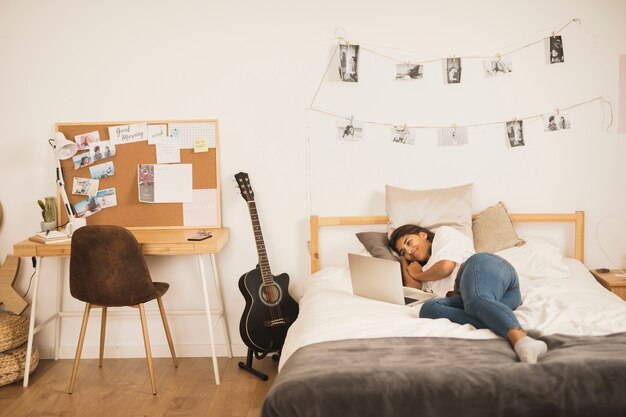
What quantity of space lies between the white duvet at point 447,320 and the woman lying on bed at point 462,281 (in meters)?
0.07

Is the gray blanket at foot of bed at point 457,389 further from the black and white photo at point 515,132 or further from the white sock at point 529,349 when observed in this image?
the black and white photo at point 515,132

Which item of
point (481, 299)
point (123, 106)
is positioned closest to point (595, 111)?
point (481, 299)

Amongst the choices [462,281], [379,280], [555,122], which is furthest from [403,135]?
[462,281]

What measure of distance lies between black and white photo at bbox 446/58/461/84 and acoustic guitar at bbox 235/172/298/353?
49.4 inches

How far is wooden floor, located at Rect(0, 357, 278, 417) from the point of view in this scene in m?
2.61

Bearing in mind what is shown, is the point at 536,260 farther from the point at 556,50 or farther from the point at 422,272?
the point at 556,50

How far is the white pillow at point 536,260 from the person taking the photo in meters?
2.70

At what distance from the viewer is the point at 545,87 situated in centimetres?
310

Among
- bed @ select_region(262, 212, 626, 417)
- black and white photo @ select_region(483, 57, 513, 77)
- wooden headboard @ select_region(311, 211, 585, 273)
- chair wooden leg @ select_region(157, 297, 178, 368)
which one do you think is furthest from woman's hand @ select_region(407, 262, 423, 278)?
chair wooden leg @ select_region(157, 297, 178, 368)

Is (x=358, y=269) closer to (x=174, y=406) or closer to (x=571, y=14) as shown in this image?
(x=174, y=406)

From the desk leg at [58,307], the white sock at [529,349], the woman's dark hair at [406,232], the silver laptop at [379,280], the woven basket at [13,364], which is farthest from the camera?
the desk leg at [58,307]

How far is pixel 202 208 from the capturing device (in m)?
3.22

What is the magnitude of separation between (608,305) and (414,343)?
2.90ft

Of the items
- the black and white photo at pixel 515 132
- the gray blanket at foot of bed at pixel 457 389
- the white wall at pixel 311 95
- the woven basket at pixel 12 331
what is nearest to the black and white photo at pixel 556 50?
the white wall at pixel 311 95
